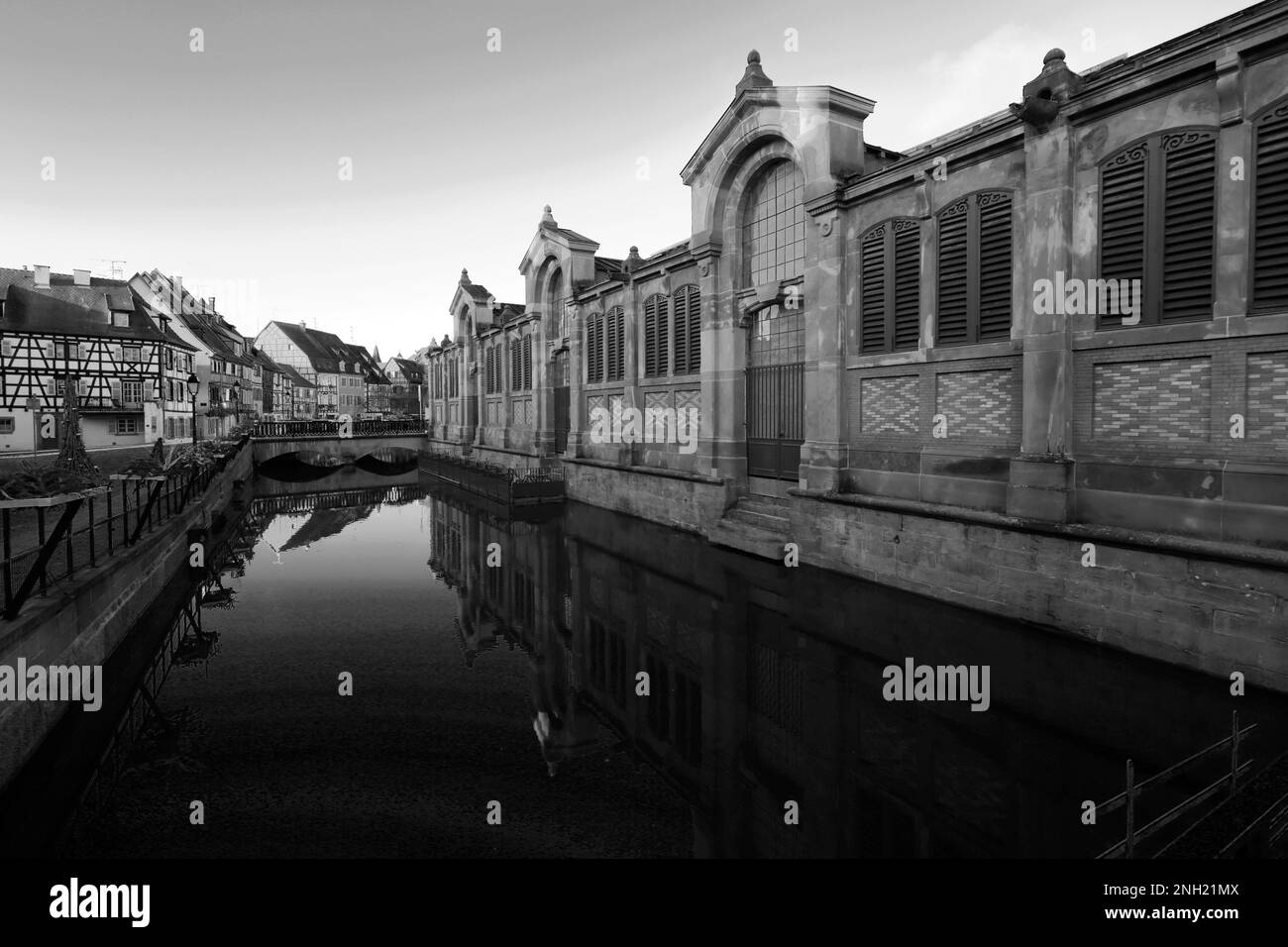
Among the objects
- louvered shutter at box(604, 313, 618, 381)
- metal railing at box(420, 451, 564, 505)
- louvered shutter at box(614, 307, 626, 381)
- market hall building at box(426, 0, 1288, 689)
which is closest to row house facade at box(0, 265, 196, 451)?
metal railing at box(420, 451, 564, 505)

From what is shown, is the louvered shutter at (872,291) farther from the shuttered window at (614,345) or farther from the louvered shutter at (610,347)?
the louvered shutter at (610,347)

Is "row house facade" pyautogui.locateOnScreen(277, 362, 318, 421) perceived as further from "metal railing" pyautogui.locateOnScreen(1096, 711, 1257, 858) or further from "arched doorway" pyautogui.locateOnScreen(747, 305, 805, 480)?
"metal railing" pyautogui.locateOnScreen(1096, 711, 1257, 858)

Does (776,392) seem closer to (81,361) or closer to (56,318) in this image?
(81,361)

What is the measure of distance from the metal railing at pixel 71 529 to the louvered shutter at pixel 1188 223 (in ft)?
50.4

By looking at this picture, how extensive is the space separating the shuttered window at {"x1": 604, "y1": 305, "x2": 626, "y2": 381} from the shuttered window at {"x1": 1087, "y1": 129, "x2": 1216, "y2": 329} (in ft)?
57.6

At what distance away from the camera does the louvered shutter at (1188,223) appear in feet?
31.9

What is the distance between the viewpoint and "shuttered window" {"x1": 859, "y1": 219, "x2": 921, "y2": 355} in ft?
46.6

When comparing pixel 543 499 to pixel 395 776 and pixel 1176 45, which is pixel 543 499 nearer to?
pixel 395 776

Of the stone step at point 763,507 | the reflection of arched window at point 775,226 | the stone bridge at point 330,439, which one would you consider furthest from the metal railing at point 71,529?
the stone bridge at point 330,439

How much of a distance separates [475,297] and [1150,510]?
3929 centimetres

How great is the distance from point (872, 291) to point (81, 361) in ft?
153

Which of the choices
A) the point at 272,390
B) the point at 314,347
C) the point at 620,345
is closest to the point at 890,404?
the point at 620,345
